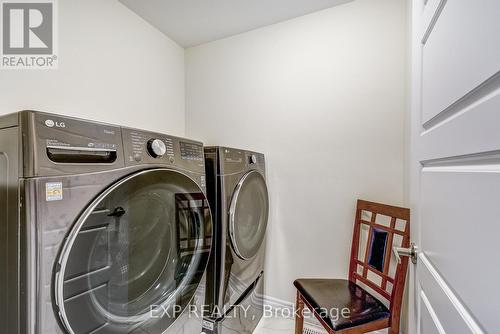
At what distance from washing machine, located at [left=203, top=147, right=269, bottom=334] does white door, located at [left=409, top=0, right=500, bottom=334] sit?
824 mm

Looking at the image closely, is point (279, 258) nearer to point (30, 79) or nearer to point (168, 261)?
point (168, 261)

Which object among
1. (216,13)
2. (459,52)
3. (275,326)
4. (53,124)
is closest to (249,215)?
(275,326)

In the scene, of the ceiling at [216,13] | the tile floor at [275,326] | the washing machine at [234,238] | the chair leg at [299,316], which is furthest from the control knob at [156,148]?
the tile floor at [275,326]

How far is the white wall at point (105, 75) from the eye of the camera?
1.29 meters

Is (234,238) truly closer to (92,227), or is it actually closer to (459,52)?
(92,227)

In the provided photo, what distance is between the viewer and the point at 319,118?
5.84ft

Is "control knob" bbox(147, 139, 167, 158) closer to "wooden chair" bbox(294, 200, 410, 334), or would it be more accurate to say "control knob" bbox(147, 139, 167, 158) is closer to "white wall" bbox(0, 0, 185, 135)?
"white wall" bbox(0, 0, 185, 135)

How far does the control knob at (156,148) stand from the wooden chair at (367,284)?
3.51 ft

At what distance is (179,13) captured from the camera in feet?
5.92

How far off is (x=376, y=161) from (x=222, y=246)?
1121 millimetres

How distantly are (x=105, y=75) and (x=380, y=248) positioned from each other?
2016 millimetres

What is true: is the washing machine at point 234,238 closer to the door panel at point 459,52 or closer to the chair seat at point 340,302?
the chair seat at point 340,302

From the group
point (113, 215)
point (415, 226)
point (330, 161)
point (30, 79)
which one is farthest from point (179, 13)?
point (415, 226)

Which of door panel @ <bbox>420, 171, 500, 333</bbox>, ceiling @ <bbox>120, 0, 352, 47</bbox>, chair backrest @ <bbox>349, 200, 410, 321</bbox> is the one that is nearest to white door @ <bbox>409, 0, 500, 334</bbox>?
door panel @ <bbox>420, 171, 500, 333</bbox>
